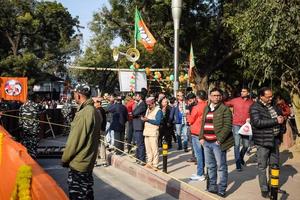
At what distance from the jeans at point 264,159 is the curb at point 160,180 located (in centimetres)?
103

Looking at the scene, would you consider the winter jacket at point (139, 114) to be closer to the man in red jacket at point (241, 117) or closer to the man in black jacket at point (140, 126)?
the man in black jacket at point (140, 126)

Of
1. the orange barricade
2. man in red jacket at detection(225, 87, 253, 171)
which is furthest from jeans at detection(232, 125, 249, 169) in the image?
the orange barricade

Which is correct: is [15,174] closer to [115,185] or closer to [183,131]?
[115,185]

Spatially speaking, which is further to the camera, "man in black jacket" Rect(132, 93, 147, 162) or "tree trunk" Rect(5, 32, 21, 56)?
"tree trunk" Rect(5, 32, 21, 56)

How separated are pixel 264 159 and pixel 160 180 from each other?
222 cm

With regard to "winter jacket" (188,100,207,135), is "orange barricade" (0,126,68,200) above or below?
below

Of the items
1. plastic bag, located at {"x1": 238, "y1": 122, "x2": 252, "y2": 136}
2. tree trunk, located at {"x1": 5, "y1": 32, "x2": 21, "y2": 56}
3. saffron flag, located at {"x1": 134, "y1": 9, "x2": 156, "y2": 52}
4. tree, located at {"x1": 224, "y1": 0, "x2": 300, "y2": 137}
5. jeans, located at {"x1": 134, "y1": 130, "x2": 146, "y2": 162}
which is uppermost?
tree trunk, located at {"x1": 5, "y1": 32, "x2": 21, "y2": 56}

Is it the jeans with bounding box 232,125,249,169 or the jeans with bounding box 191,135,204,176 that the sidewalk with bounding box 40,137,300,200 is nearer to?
the jeans with bounding box 232,125,249,169

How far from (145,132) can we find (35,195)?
6540 millimetres

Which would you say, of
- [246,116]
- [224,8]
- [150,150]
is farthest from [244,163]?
[224,8]

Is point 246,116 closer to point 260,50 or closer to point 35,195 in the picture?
point 260,50

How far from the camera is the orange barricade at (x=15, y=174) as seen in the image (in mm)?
4532

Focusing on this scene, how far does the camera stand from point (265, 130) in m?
7.94

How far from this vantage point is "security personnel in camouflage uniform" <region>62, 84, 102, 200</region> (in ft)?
18.6
